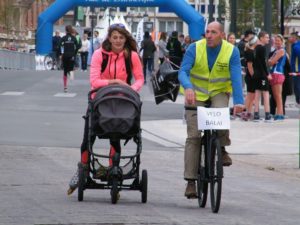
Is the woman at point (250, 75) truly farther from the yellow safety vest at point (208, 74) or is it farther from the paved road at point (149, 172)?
the yellow safety vest at point (208, 74)

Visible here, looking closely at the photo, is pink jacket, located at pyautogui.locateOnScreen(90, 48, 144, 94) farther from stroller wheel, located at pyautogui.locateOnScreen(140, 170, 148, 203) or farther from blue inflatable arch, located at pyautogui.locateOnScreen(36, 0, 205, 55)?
blue inflatable arch, located at pyautogui.locateOnScreen(36, 0, 205, 55)

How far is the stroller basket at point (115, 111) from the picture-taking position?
10766mm

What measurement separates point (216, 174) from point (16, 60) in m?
47.5

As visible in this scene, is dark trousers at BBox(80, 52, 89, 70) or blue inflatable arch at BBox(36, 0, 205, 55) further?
dark trousers at BBox(80, 52, 89, 70)

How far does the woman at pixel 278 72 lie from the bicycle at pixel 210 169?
511 inches

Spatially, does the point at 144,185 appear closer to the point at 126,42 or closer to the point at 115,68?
the point at 115,68

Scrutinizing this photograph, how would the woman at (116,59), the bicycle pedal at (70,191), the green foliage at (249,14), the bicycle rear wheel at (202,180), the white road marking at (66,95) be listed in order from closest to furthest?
1. the bicycle rear wheel at (202,180)
2. the woman at (116,59)
3. the bicycle pedal at (70,191)
4. the white road marking at (66,95)
5. the green foliage at (249,14)

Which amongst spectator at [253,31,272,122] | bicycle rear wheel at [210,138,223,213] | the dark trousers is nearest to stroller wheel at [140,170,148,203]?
bicycle rear wheel at [210,138,223,213]

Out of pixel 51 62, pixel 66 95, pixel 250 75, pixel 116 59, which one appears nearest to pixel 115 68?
pixel 116 59

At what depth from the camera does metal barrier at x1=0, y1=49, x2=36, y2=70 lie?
5500 centimetres

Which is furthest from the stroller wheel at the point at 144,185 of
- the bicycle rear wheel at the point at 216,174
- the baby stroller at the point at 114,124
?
the bicycle rear wheel at the point at 216,174

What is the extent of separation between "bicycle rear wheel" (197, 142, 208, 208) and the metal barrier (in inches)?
1709

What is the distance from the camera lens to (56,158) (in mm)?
15953

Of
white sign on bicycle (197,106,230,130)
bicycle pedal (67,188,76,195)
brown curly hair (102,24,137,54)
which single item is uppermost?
brown curly hair (102,24,137,54)
